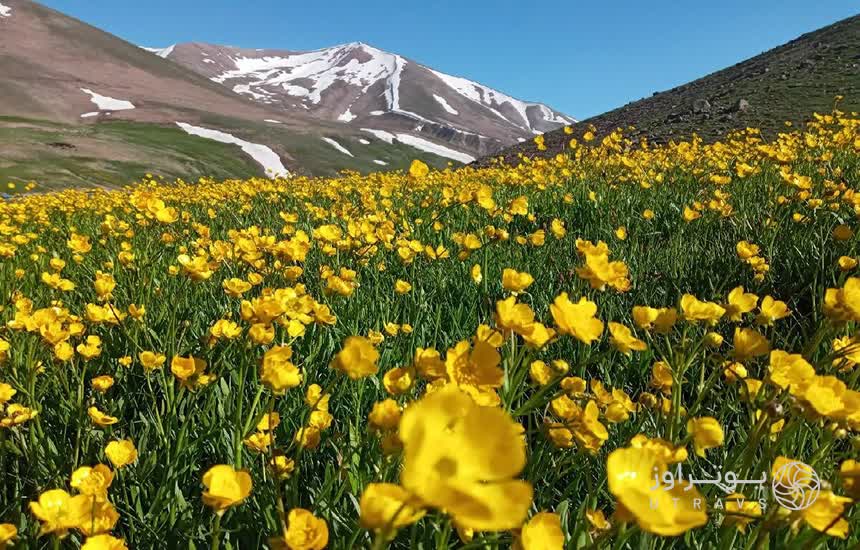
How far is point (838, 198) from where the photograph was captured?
352 cm

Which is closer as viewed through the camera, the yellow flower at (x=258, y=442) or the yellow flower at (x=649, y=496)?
the yellow flower at (x=649, y=496)

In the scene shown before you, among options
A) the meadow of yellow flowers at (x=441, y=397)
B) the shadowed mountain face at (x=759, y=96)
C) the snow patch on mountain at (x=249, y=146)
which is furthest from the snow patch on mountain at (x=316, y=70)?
the meadow of yellow flowers at (x=441, y=397)

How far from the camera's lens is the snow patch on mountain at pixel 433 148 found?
88912 millimetres

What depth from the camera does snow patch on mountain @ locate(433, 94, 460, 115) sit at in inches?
5725

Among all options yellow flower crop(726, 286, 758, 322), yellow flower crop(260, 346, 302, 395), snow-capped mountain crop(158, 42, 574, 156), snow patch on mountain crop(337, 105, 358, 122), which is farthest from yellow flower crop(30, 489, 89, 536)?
snow patch on mountain crop(337, 105, 358, 122)

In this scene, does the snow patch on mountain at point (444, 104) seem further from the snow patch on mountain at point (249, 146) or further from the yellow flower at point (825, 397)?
the yellow flower at point (825, 397)

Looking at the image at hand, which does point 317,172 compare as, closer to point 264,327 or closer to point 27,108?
point 27,108

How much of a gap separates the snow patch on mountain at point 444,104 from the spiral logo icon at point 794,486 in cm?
15005

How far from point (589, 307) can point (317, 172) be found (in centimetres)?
5474

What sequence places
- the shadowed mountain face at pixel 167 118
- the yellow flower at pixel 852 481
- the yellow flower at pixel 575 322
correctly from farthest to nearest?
the shadowed mountain face at pixel 167 118, the yellow flower at pixel 575 322, the yellow flower at pixel 852 481

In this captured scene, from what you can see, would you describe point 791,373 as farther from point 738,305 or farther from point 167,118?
point 167,118

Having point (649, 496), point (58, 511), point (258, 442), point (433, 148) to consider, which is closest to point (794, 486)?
point (649, 496)

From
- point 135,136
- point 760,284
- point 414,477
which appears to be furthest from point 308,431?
point 135,136

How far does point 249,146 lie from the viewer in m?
51.4
